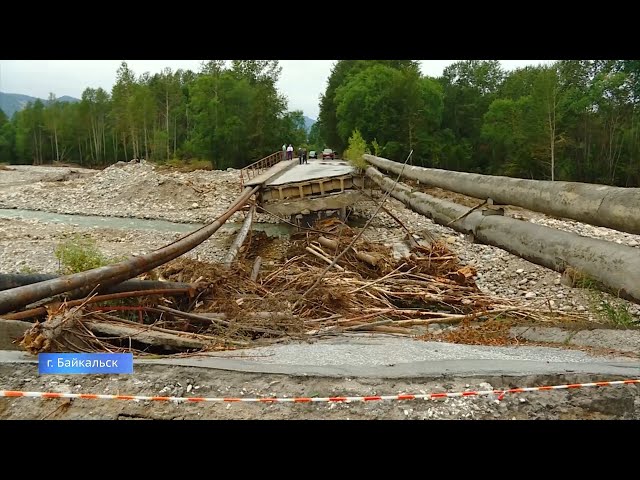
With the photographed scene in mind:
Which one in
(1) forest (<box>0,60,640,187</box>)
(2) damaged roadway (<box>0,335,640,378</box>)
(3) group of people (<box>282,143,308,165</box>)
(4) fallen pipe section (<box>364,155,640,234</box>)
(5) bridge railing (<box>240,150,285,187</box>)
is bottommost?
(2) damaged roadway (<box>0,335,640,378</box>)

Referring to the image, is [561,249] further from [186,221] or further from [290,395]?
[186,221]

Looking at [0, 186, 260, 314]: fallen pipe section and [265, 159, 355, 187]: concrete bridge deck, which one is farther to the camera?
[265, 159, 355, 187]: concrete bridge deck

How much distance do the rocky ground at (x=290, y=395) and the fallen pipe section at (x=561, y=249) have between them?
9.18 ft

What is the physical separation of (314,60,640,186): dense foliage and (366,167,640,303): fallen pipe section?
23.4 metres

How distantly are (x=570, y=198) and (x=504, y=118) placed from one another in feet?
166

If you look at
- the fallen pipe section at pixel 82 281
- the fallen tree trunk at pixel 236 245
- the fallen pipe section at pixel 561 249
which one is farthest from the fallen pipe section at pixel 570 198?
the fallen pipe section at pixel 82 281

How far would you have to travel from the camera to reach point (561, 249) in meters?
7.32

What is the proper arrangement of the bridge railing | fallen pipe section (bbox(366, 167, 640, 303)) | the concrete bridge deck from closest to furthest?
fallen pipe section (bbox(366, 167, 640, 303))
the concrete bridge deck
the bridge railing

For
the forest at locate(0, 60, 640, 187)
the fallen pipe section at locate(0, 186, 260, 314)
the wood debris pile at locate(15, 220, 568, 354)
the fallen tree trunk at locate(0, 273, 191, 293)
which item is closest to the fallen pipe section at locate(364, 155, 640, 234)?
the wood debris pile at locate(15, 220, 568, 354)

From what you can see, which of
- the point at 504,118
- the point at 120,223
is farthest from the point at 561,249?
the point at 504,118

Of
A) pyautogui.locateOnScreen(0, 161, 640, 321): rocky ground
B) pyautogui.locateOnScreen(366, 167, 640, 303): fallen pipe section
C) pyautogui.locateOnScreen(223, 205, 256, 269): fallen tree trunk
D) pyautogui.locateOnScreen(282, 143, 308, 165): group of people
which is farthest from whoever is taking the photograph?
pyautogui.locateOnScreen(282, 143, 308, 165): group of people

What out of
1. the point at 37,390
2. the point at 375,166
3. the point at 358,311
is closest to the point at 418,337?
the point at 358,311

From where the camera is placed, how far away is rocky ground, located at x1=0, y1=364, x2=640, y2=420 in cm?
316

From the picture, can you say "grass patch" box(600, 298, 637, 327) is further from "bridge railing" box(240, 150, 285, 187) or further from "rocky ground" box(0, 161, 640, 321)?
"bridge railing" box(240, 150, 285, 187)
